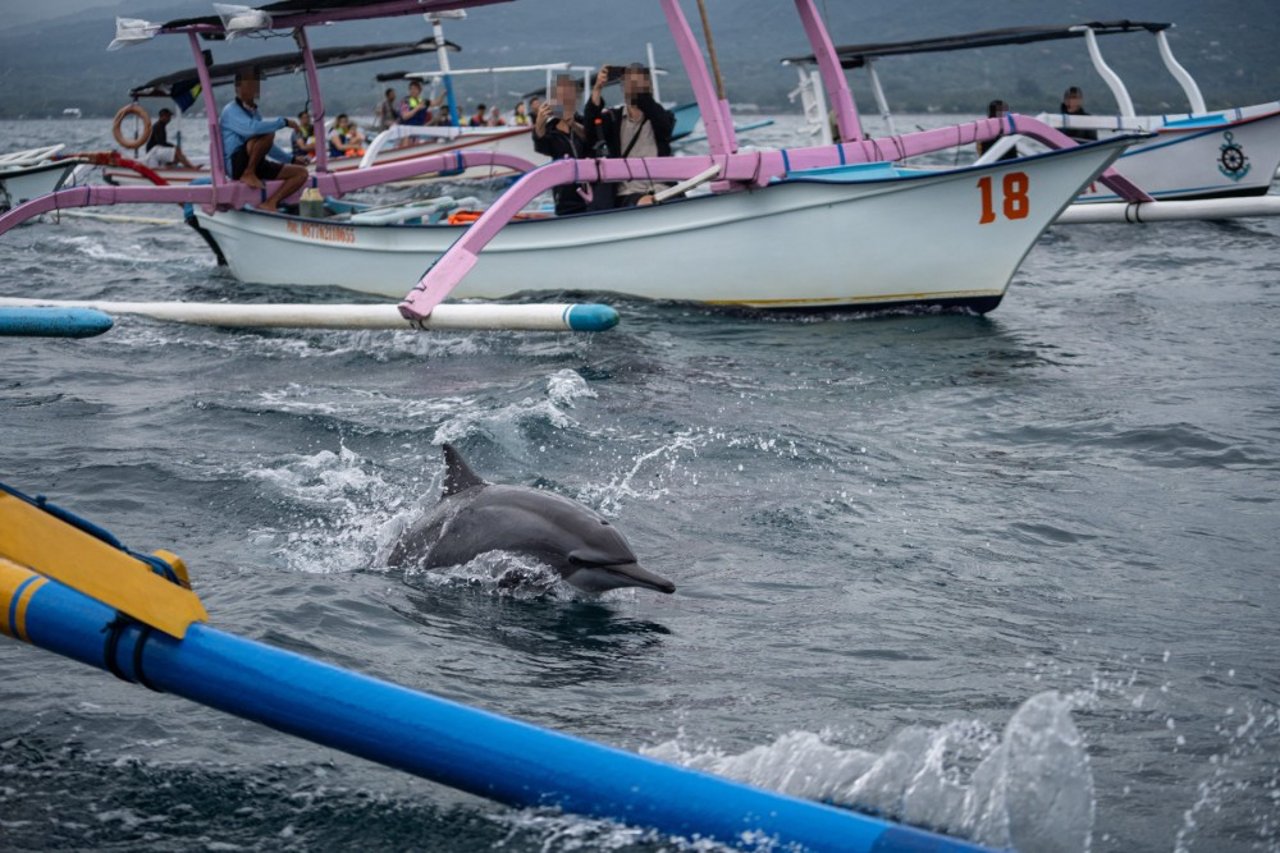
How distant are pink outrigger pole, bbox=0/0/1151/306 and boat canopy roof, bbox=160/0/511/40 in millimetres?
17

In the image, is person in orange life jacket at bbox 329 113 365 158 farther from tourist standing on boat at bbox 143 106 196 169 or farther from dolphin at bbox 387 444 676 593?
dolphin at bbox 387 444 676 593

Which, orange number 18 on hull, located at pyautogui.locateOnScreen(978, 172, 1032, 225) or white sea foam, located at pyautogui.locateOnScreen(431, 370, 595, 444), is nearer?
white sea foam, located at pyautogui.locateOnScreen(431, 370, 595, 444)

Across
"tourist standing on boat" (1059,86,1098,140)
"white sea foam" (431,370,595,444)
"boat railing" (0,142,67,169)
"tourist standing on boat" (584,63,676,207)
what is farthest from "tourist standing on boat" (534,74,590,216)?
"boat railing" (0,142,67,169)

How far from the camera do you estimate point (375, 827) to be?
3.89 metres

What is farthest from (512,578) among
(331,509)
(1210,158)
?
(1210,158)

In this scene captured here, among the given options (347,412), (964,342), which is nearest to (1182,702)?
(347,412)

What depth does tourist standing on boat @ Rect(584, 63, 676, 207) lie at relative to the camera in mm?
13367

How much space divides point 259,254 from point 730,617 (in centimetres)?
1167

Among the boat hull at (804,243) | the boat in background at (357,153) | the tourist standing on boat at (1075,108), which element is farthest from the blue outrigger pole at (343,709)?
the tourist standing on boat at (1075,108)

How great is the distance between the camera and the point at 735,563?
642 cm

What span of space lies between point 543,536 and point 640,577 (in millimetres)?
461

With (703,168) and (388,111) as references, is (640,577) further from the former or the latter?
(388,111)

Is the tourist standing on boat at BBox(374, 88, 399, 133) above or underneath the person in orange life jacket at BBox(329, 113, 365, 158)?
above

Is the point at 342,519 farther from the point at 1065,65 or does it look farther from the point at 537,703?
the point at 1065,65
